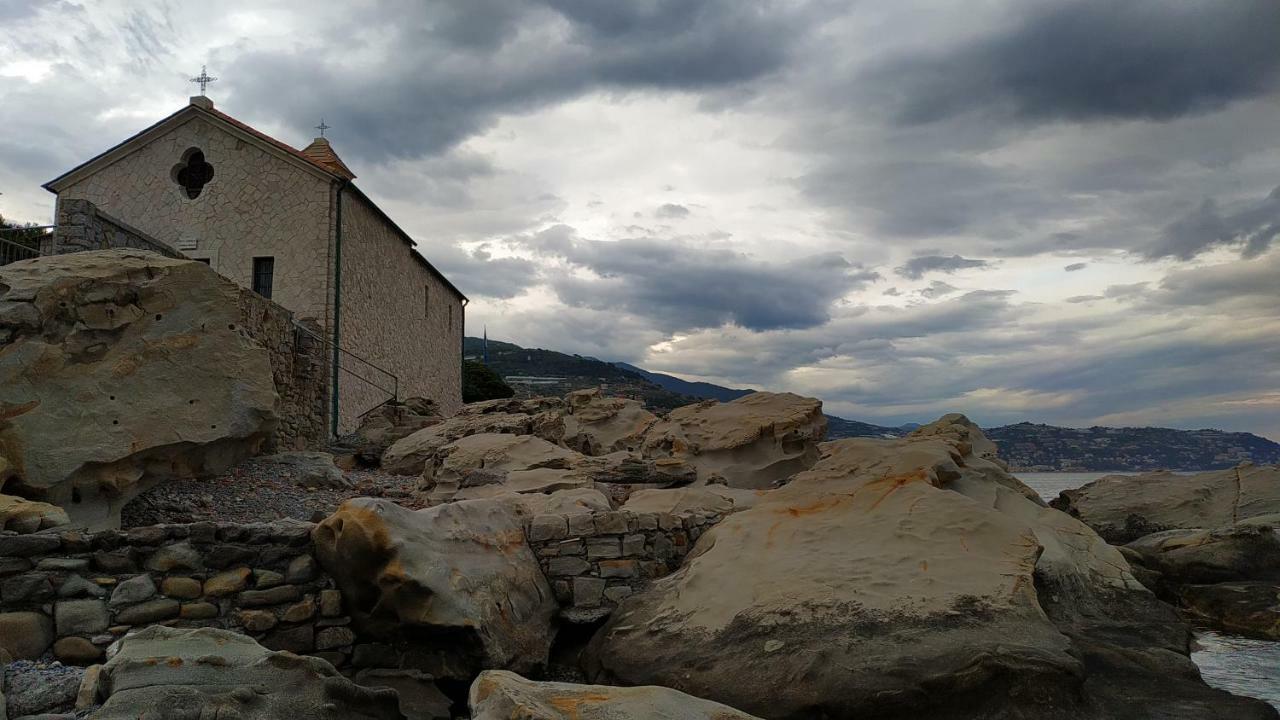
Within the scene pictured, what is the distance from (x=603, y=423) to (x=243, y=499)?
711 cm

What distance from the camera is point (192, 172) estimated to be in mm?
18594

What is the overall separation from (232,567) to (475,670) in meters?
1.92

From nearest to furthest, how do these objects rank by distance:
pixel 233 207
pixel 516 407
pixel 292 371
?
pixel 292 371
pixel 516 407
pixel 233 207

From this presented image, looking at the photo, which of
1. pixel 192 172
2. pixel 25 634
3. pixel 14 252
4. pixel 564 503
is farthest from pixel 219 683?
pixel 192 172

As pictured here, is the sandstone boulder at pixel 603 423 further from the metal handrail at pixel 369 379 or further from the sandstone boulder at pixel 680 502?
the metal handrail at pixel 369 379

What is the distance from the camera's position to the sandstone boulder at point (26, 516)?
542cm

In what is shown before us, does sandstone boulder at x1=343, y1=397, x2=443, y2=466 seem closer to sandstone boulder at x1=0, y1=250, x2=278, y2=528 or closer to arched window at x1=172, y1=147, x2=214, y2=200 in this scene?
sandstone boulder at x1=0, y1=250, x2=278, y2=528

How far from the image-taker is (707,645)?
589 cm

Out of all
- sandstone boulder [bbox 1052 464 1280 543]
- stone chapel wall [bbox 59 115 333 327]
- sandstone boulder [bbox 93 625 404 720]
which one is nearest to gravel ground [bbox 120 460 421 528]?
sandstone boulder [bbox 93 625 404 720]

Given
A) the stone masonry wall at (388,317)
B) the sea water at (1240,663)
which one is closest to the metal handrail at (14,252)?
the stone masonry wall at (388,317)

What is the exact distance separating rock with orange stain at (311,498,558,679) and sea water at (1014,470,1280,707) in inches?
221

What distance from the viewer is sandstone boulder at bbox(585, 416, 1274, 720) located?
514cm

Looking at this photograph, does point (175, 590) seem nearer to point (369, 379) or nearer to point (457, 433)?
point (457, 433)

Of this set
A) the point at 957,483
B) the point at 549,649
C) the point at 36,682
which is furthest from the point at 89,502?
the point at 957,483
